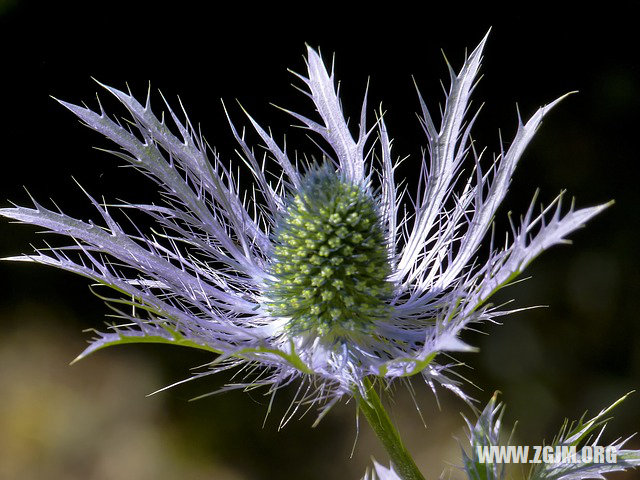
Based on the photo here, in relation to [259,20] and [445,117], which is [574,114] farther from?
[445,117]

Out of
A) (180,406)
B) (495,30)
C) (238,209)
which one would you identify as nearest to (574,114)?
(495,30)

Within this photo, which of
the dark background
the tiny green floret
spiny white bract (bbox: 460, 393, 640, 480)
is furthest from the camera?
the dark background

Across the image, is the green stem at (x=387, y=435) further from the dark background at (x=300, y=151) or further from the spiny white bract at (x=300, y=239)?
the dark background at (x=300, y=151)

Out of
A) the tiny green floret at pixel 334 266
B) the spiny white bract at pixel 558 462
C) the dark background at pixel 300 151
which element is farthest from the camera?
the dark background at pixel 300 151

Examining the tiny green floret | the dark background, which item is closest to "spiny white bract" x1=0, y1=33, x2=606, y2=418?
the tiny green floret

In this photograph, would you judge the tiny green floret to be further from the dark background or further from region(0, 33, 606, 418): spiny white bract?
the dark background

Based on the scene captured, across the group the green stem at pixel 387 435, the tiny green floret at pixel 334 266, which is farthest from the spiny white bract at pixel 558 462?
the tiny green floret at pixel 334 266
